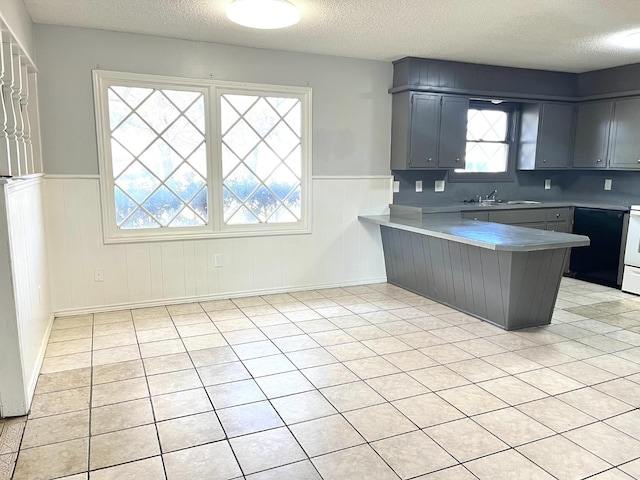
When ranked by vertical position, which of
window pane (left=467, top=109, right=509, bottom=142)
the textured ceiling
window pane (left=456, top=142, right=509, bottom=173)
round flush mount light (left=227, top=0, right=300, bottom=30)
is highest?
the textured ceiling

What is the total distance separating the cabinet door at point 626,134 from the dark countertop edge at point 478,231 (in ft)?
6.37

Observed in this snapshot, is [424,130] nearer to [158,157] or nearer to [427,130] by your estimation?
[427,130]

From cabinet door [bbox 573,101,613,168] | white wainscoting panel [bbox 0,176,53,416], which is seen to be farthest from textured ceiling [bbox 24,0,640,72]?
white wainscoting panel [bbox 0,176,53,416]

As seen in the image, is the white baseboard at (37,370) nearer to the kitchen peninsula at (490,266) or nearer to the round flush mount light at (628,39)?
the kitchen peninsula at (490,266)

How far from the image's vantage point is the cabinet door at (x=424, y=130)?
15.0 feet

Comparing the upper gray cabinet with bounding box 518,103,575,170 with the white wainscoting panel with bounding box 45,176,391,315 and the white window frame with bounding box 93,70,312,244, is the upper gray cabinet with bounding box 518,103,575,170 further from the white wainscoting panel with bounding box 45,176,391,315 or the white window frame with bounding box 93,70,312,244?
the white window frame with bounding box 93,70,312,244

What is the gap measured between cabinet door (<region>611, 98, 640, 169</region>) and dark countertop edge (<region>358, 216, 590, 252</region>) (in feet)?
6.37

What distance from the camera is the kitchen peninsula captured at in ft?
10.9

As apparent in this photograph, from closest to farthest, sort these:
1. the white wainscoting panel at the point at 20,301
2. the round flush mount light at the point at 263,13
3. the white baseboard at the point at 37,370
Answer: the white wainscoting panel at the point at 20,301 < the white baseboard at the point at 37,370 < the round flush mount light at the point at 263,13

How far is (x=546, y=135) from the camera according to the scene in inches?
208

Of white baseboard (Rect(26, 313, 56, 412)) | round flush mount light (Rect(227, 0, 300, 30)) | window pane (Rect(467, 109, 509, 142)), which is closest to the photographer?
white baseboard (Rect(26, 313, 56, 412))

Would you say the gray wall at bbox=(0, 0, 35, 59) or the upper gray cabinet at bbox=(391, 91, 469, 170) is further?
the upper gray cabinet at bbox=(391, 91, 469, 170)

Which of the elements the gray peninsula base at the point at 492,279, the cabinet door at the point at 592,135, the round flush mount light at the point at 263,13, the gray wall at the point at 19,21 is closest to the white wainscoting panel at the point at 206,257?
the gray peninsula base at the point at 492,279

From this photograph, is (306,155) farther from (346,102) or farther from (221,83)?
(221,83)
